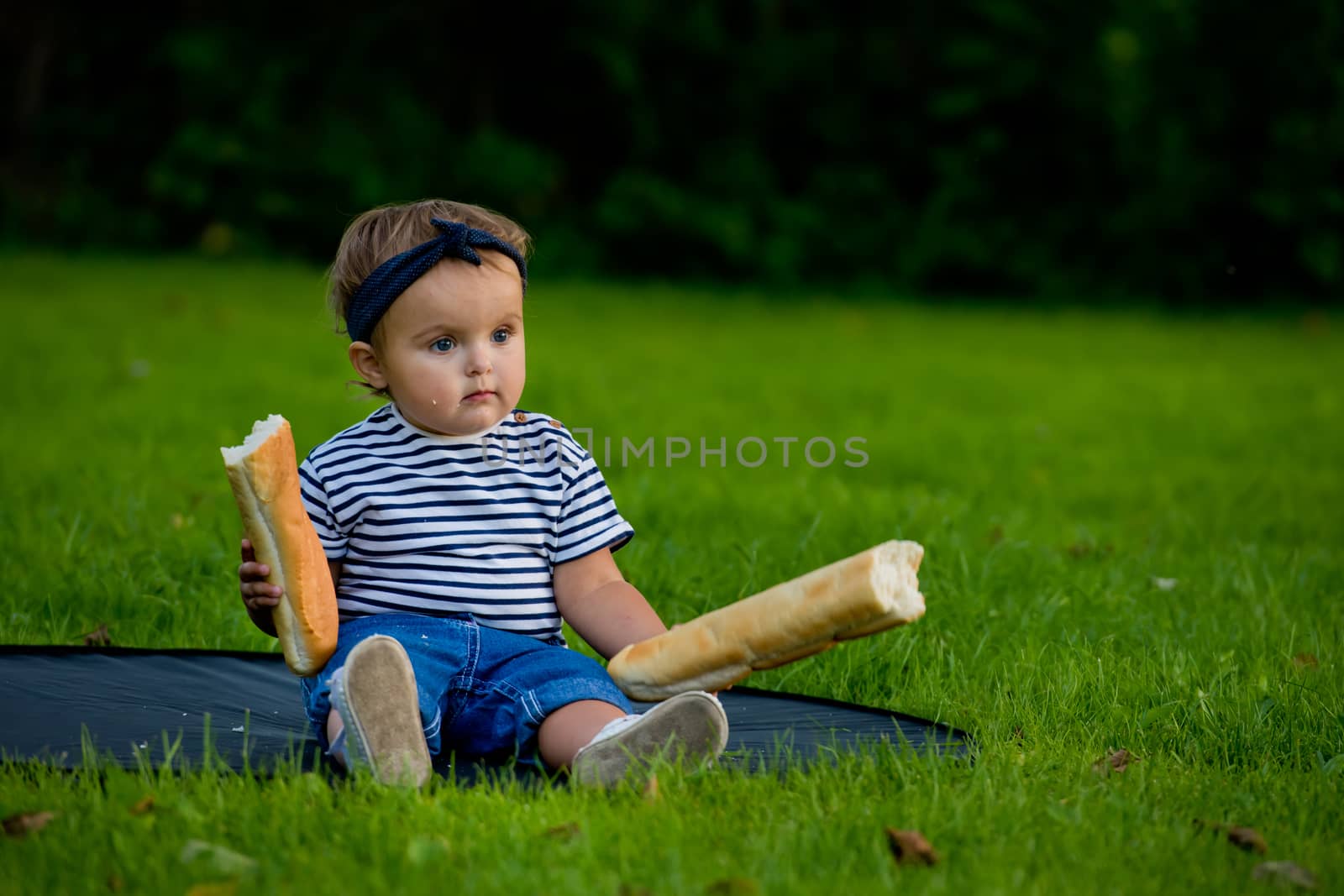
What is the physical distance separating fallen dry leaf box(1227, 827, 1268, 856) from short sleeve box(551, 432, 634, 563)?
→ 1.14 meters

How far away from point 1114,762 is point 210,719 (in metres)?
1.61

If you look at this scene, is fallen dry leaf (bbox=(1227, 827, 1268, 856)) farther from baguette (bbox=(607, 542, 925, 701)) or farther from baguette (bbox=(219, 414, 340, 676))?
Answer: baguette (bbox=(219, 414, 340, 676))

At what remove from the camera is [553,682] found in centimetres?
241

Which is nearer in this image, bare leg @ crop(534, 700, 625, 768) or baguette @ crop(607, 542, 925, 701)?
baguette @ crop(607, 542, 925, 701)

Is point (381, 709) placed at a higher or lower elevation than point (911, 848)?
higher

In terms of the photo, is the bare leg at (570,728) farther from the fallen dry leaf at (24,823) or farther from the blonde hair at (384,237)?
the blonde hair at (384,237)

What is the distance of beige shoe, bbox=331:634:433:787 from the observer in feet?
7.14

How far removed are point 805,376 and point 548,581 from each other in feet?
16.9

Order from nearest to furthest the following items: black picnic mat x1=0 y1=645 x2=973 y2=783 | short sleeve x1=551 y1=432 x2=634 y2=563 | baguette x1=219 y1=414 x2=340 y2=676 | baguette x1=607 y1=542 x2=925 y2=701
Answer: baguette x1=607 y1=542 x2=925 y2=701 → baguette x1=219 y1=414 x2=340 y2=676 → black picnic mat x1=0 y1=645 x2=973 y2=783 → short sleeve x1=551 y1=432 x2=634 y2=563

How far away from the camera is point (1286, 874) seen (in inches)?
76.4


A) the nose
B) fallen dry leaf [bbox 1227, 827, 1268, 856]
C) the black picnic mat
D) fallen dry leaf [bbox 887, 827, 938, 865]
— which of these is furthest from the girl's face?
fallen dry leaf [bbox 1227, 827, 1268, 856]

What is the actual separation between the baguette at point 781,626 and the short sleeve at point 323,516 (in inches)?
22.3

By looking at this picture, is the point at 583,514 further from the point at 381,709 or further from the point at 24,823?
the point at 24,823

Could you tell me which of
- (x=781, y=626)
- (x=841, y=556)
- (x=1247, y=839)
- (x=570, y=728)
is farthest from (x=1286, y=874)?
(x=841, y=556)
